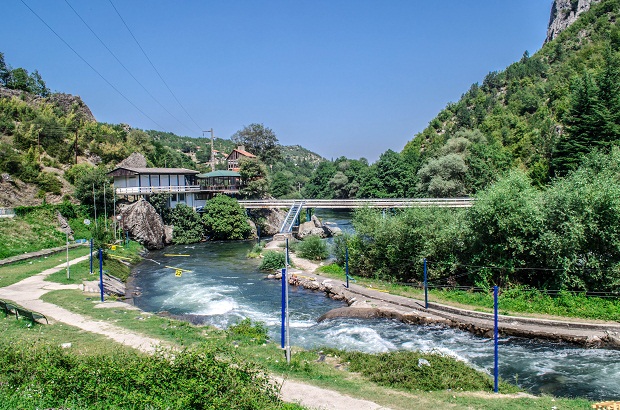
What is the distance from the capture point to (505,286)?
86.7 feet

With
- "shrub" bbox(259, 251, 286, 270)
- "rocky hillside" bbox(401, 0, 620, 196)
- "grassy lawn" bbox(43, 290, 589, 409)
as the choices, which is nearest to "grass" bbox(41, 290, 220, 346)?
"grassy lawn" bbox(43, 290, 589, 409)

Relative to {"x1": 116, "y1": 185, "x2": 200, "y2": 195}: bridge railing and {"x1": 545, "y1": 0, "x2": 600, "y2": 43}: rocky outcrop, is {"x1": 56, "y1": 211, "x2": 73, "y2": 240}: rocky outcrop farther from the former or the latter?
{"x1": 545, "y1": 0, "x2": 600, "y2": 43}: rocky outcrop

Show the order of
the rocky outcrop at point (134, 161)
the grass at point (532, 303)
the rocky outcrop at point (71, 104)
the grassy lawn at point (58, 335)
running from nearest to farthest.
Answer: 1. the grassy lawn at point (58, 335)
2. the grass at point (532, 303)
3. the rocky outcrop at point (134, 161)
4. the rocky outcrop at point (71, 104)

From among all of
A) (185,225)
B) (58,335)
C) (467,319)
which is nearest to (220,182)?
(185,225)

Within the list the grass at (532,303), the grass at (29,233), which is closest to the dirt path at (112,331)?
the grass at (29,233)

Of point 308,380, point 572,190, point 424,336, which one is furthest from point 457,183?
point 308,380

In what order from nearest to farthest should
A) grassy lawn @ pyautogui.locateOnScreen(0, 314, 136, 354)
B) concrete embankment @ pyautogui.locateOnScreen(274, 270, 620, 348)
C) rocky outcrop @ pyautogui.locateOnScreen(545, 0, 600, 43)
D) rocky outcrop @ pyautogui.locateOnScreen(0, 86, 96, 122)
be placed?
grassy lawn @ pyautogui.locateOnScreen(0, 314, 136, 354), concrete embankment @ pyautogui.locateOnScreen(274, 270, 620, 348), rocky outcrop @ pyautogui.locateOnScreen(0, 86, 96, 122), rocky outcrop @ pyautogui.locateOnScreen(545, 0, 600, 43)

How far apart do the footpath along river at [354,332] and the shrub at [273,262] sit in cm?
102

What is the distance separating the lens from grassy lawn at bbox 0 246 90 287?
29.5 m

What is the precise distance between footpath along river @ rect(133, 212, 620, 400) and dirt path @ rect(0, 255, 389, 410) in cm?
539

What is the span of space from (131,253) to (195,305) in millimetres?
19602

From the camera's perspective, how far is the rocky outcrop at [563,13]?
130 metres

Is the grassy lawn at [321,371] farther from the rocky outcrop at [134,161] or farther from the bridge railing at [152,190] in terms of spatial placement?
the rocky outcrop at [134,161]

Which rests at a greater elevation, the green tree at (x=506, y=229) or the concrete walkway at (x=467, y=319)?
the green tree at (x=506, y=229)
